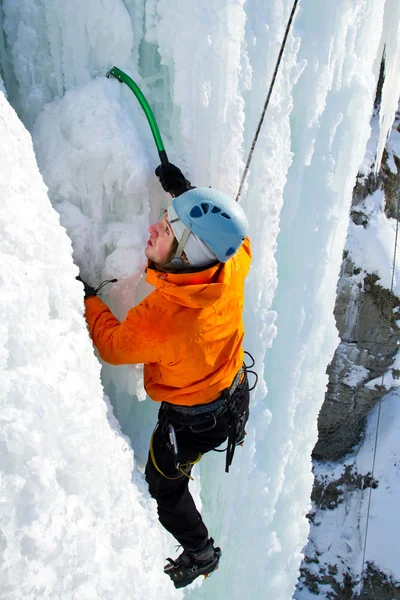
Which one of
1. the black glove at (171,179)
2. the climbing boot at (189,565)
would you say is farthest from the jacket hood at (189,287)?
the climbing boot at (189,565)

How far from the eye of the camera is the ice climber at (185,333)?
142cm

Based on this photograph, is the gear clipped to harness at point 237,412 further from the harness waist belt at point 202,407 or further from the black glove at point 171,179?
the black glove at point 171,179

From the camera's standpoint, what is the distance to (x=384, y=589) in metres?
7.73

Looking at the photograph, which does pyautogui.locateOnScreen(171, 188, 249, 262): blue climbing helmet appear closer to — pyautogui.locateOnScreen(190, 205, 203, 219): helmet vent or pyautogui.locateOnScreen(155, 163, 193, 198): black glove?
pyautogui.locateOnScreen(190, 205, 203, 219): helmet vent

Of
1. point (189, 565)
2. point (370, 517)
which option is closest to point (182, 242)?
point (189, 565)

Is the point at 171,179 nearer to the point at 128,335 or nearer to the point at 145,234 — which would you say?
the point at 145,234

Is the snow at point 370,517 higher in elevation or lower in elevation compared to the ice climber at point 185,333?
lower

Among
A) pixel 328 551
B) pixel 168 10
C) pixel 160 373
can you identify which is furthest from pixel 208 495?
pixel 328 551

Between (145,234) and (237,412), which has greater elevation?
(145,234)

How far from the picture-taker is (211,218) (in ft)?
4.63

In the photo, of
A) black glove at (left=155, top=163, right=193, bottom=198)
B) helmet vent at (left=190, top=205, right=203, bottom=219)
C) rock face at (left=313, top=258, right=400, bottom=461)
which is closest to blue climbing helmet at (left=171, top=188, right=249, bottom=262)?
helmet vent at (left=190, top=205, right=203, bottom=219)

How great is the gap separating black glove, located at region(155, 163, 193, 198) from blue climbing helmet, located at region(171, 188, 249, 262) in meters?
0.18

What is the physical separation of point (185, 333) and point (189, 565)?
3.33 ft

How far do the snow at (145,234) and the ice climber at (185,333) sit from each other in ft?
0.39
